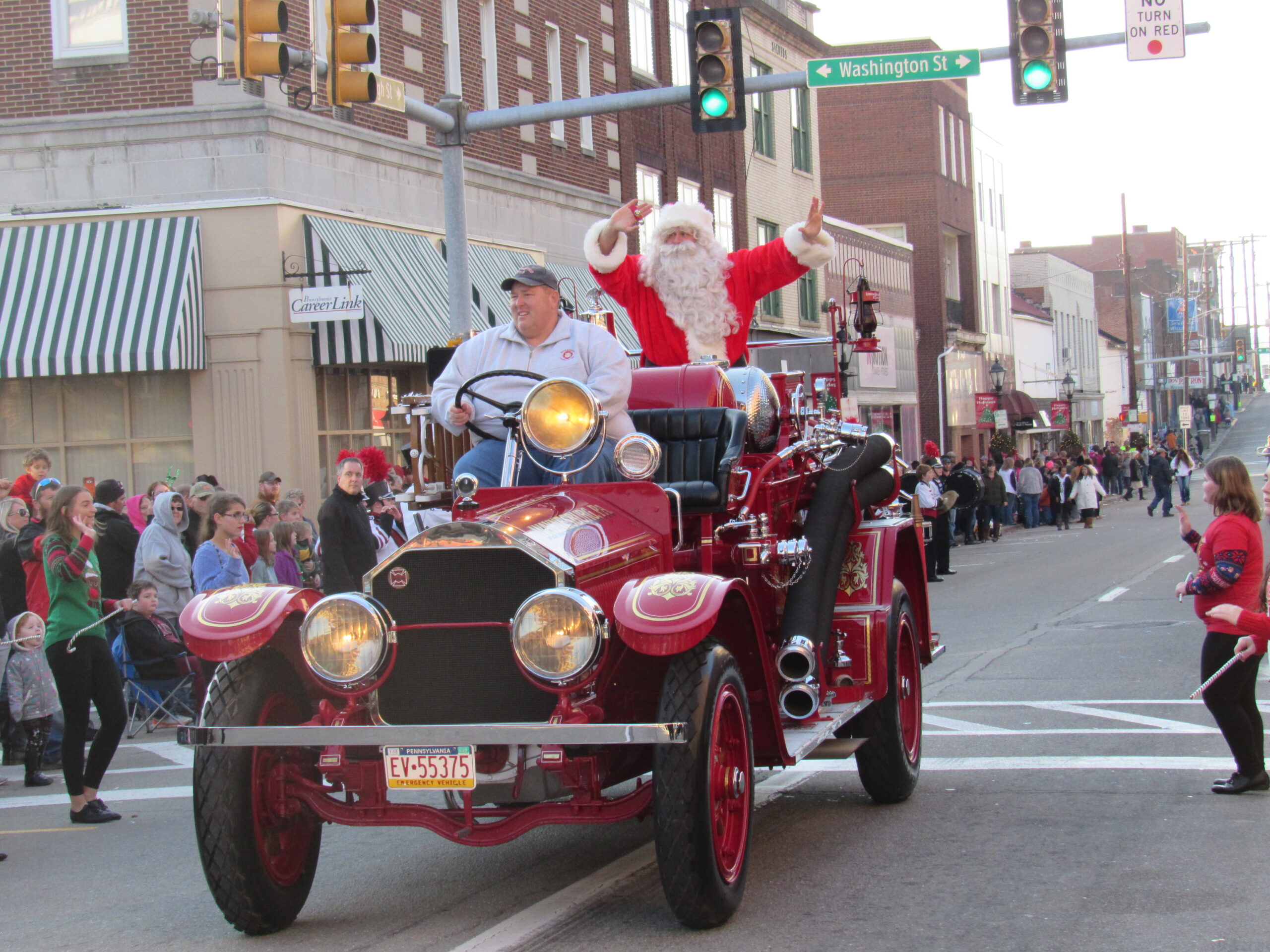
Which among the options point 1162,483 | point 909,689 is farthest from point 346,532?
point 1162,483

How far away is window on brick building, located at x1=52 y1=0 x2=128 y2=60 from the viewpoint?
17.7m

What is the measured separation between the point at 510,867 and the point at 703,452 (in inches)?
75.5

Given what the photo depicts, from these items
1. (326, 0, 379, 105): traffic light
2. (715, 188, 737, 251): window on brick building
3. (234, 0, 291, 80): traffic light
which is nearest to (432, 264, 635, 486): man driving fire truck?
(234, 0, 291, 80): traffic light

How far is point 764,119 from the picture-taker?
3625 cm

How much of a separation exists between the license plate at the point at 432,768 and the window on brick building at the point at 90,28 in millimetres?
14751

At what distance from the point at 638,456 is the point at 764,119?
104ft

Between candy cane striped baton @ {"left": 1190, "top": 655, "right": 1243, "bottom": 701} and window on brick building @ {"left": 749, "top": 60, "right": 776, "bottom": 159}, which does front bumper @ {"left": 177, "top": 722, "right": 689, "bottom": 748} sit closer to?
candy cane striped baton @ {"left": 1190, "top": 655, "right": 1243, "bottom": 701}

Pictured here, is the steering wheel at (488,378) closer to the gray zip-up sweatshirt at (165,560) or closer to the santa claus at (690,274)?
the santa claus at (690,274)

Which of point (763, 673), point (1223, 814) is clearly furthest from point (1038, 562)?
point (763, 673)

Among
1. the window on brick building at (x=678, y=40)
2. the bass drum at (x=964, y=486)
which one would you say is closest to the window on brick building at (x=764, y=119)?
the window on brick building at (x=678, y=40)

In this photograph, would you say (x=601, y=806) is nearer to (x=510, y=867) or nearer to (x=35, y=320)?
(x=510, y=867)

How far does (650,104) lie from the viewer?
44.2ft

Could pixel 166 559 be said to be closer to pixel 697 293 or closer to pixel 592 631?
pixel 697 293

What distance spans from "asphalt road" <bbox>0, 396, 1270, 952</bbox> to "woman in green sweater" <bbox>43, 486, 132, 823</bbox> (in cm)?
29
